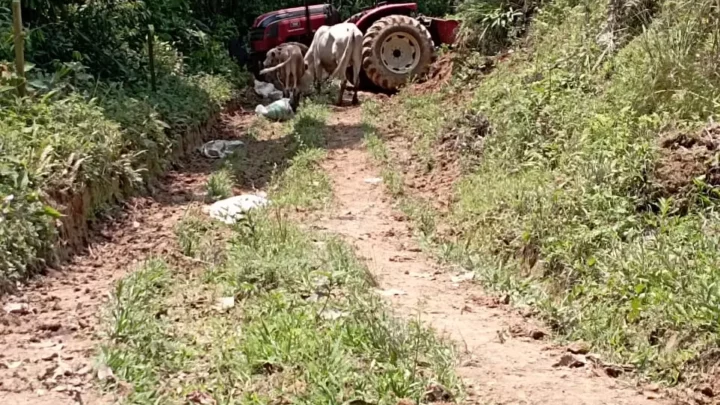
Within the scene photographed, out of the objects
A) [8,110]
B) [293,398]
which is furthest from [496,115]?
[293,398]

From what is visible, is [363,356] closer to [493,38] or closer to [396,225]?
[396,225]

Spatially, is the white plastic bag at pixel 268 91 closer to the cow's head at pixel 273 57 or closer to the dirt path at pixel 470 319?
the cow's head at pixel 273 57

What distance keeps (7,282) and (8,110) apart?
2.16m

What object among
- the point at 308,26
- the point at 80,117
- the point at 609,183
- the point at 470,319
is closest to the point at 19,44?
the point at 80,117

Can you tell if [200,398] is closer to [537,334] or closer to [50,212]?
[537,334]

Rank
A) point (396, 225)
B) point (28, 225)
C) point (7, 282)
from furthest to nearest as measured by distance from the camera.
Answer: point (396, 225) < point (28, 225) < point (7, 282)

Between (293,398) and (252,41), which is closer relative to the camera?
(293,398)

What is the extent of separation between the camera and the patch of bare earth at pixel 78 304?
3.82 meters

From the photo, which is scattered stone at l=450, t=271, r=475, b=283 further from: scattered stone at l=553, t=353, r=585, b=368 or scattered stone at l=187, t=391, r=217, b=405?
scattered stone at l=187, t=391, r=217, b=405

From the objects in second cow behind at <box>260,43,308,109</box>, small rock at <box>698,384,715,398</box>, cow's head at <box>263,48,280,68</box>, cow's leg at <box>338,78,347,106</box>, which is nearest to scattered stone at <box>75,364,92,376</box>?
small rock at <box>698,384,715,398</box>

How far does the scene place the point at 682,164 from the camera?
5.41 m

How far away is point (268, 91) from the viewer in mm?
13875

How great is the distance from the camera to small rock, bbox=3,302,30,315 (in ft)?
15.4

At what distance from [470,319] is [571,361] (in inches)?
34.2
